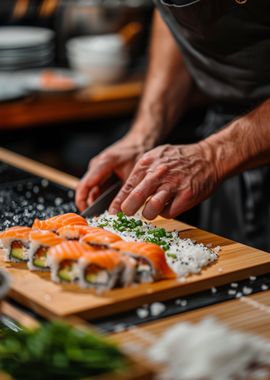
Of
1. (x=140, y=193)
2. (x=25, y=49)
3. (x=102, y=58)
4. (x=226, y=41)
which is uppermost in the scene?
(x=226, y=41)

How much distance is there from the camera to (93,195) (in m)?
2.77

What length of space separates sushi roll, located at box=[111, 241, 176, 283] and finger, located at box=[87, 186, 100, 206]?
712mm

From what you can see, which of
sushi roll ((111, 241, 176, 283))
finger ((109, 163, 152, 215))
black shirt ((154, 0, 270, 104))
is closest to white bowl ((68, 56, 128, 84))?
black shirt ((154, 0, 270, 104))

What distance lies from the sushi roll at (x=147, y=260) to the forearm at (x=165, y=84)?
50.3 inches

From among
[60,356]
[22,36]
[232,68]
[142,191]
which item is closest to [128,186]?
[142,191]

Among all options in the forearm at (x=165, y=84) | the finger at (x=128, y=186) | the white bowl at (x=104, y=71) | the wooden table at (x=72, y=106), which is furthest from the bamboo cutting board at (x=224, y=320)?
the white bowl at (x=104, y=71)

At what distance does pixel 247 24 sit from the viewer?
2838mm

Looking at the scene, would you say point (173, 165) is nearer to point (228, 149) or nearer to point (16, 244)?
point (228, 149)

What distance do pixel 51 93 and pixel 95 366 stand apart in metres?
3.31

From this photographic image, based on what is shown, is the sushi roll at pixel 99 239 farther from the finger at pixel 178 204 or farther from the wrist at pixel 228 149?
the wrist at pixel 228 149

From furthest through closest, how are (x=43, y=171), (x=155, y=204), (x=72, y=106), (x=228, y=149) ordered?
(x=72, y=106) → (x=43, y=171) → (x=228, y=149) → (x=155, y=204)

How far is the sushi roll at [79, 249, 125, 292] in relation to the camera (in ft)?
6.32

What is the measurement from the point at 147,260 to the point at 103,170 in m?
0.82

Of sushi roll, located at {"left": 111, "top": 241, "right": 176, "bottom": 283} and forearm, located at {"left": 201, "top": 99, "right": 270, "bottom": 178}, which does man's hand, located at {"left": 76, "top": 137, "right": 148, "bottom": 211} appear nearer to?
forearm, located at {"left": 201, "top": 99, "right": 270, "bottom": 178}
